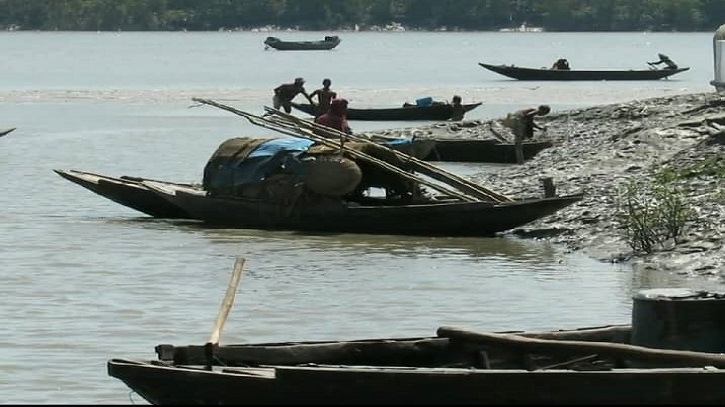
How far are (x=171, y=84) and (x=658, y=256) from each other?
175 ft

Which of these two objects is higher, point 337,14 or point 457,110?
point 457,110

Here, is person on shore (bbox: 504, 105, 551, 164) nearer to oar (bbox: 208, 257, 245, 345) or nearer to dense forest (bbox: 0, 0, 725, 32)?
oar (bbox: 208, 257, 245, 345)

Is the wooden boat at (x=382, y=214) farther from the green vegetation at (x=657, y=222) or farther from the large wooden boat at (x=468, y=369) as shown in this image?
the large wooden boat at (x=468, y=369)

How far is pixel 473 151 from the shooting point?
3225 cm

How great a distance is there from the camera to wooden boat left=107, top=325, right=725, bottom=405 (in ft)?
33.1

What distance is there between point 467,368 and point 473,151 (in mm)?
21410

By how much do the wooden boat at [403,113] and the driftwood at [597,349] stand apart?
3048cm

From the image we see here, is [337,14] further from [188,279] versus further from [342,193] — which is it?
[188,279]

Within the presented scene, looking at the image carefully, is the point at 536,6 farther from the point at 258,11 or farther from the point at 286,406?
the point at 286,406

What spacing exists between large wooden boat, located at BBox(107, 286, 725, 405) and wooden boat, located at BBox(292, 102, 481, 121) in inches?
1185

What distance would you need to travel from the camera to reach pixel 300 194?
21406mm

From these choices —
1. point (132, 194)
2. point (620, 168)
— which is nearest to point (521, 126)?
point (620, 168)

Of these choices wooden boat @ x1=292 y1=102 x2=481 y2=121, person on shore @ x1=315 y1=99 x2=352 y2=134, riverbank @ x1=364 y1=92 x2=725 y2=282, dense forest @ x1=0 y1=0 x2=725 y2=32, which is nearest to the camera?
riverbank @ x1=364 y1=92 x2=725 y2=282

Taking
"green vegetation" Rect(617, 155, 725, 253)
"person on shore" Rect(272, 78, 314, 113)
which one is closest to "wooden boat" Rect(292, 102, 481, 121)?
"person on shore" Rect(272, 78, 314, 113)
